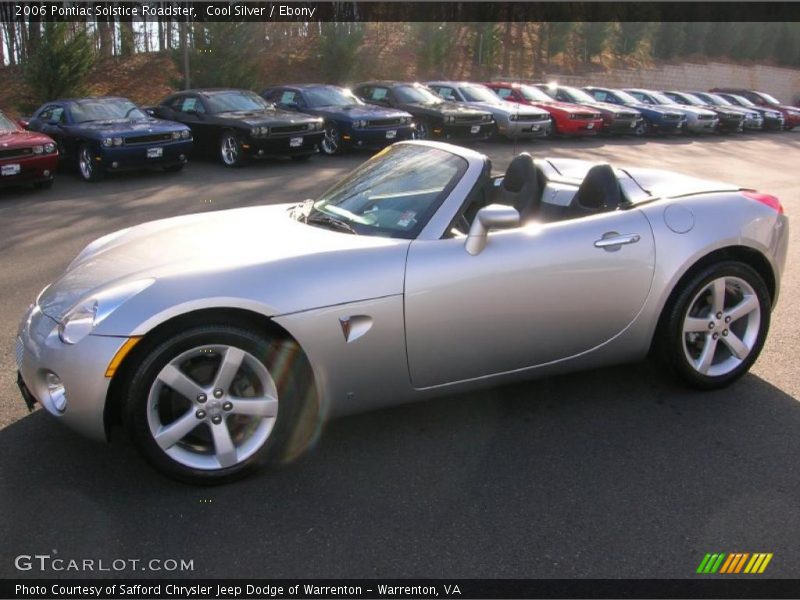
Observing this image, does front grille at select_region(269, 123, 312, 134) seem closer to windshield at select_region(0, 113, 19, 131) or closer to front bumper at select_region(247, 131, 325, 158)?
front bumper at select_region(247, 131, 325, 158)

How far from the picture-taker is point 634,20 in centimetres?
4388

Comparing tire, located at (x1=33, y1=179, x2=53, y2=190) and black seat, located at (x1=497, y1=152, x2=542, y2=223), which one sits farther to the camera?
tire, located at (x1=33, y1=179, x2=53, y2=190)

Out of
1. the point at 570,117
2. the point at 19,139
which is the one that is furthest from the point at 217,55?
the point at 19,139

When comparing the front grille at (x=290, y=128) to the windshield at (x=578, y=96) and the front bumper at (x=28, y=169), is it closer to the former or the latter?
the front bumper at (x=28, y=169)

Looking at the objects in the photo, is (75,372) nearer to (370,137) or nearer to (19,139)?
(19,139)

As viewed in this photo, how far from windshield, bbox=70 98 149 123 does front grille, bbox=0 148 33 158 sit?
6.48 feet

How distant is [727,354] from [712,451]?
32.9 inches

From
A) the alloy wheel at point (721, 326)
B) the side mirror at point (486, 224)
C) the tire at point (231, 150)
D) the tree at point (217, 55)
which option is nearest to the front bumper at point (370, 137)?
the tire at point (231, 150)

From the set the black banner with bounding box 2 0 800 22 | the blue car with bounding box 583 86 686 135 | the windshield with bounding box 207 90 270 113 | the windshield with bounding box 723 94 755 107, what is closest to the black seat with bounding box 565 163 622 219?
the windshield with bounding box 207 90 270 113

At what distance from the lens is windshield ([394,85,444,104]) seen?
17297 millimetres

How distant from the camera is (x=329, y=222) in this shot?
367 centimetres

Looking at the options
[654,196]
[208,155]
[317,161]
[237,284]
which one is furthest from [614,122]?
[237,284]

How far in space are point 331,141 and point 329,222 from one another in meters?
11.8

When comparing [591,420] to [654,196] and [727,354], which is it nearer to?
[727,354]
